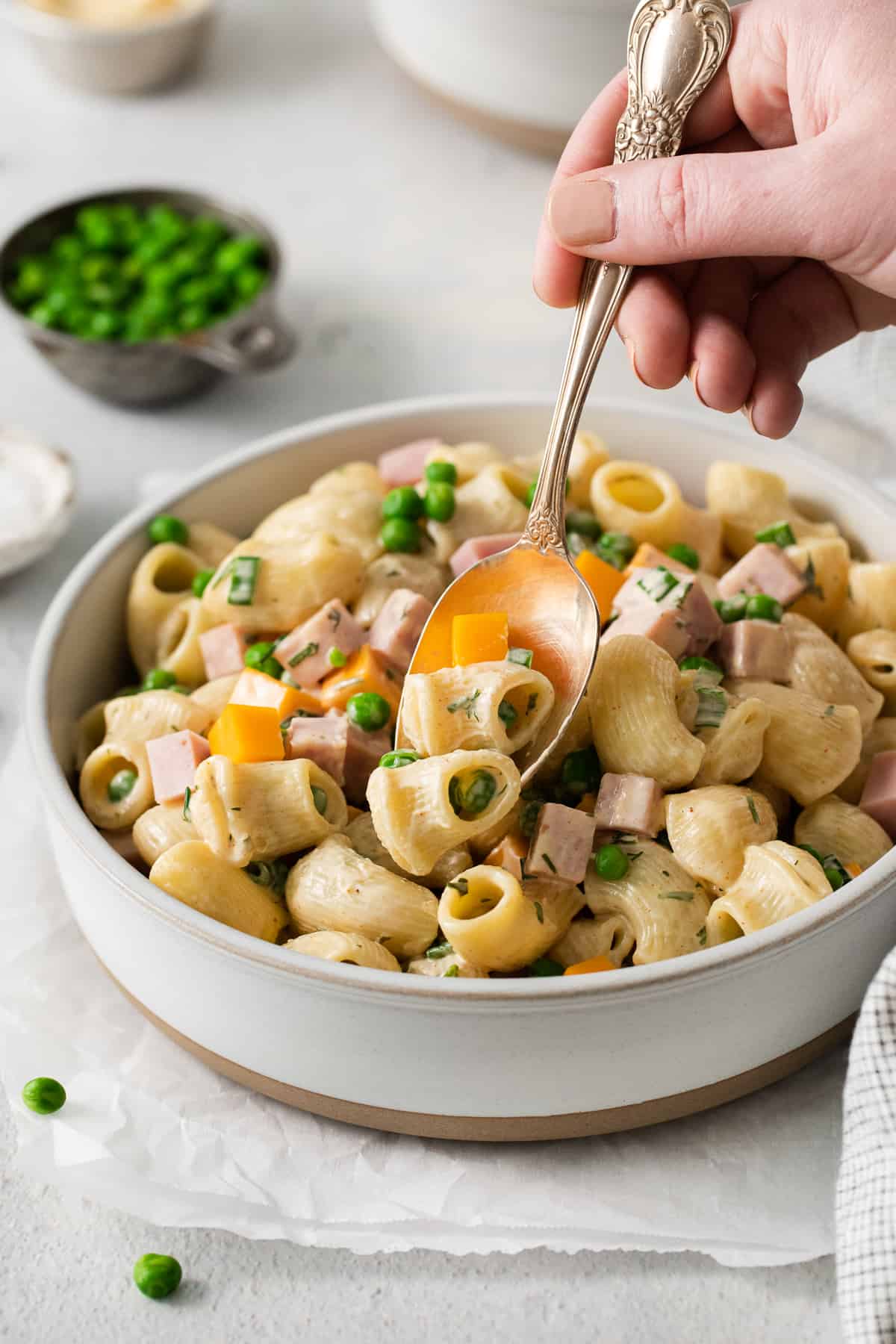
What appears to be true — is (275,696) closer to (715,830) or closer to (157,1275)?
(715,830)

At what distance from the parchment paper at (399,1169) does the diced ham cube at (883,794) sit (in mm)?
300

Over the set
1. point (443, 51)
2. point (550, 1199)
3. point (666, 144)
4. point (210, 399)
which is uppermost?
point (666, 144)

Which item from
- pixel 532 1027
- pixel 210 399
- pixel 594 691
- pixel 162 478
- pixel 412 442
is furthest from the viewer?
pixel 210 399

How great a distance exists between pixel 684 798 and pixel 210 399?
5.60 ft

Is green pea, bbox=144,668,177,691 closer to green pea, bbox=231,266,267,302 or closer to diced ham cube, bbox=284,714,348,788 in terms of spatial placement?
diced ham cube, bbox=284,714,348,788

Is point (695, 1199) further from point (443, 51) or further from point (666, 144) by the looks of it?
point (443, 51)

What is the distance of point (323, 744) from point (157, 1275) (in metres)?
0.64

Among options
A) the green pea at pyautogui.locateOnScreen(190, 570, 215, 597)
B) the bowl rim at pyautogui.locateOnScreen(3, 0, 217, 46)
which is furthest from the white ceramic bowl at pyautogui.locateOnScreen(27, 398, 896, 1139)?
the bowl rim at pyautogui.locateOnScreen(3, 0, 217, 46)

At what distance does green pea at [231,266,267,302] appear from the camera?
2938 millimetres

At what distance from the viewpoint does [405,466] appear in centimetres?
222

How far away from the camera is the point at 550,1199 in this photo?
5.23 feet

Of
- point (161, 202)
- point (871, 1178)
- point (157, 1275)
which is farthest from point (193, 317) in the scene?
point (871, 1178)

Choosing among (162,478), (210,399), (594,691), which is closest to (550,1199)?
(594,691)

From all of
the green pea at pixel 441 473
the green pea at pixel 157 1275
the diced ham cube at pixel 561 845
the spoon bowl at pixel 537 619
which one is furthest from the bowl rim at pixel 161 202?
the green pea at pixel 157 1275
